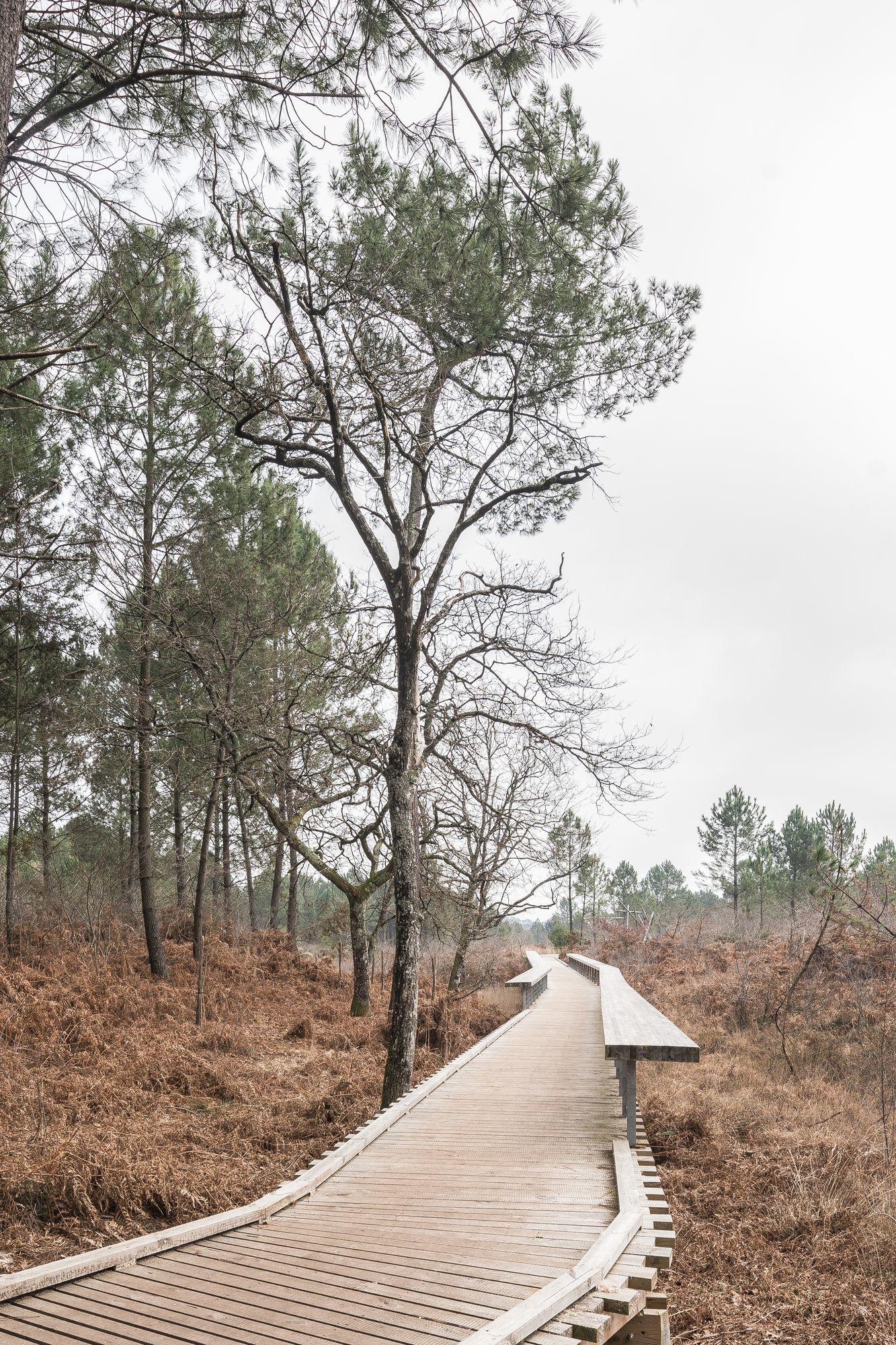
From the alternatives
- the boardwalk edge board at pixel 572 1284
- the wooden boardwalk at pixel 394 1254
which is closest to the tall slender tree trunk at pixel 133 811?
the wooden boardwalk at pixel 394 1254

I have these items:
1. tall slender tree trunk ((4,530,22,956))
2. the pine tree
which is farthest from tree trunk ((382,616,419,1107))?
the pine tree

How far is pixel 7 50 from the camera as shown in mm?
3469

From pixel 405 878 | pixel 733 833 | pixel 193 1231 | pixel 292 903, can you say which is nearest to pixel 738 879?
pixel 733 833

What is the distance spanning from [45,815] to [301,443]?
1392 cm

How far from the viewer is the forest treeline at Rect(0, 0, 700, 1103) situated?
16.7 feet

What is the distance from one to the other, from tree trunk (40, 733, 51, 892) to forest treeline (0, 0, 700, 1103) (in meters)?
0.15

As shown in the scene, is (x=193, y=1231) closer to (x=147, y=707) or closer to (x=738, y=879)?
(x=147, y=707)

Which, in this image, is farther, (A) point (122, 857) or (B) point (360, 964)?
(A) point (122, 857)

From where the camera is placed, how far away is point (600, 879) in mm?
52062

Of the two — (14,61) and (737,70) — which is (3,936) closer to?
(14,61)

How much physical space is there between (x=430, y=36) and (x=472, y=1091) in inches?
352

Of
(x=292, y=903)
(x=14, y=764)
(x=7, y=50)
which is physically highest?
(x=7, y=50)

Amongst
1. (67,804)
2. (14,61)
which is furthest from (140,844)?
(14,61)

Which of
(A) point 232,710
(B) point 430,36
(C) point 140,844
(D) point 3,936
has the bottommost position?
(D) point 3,936
